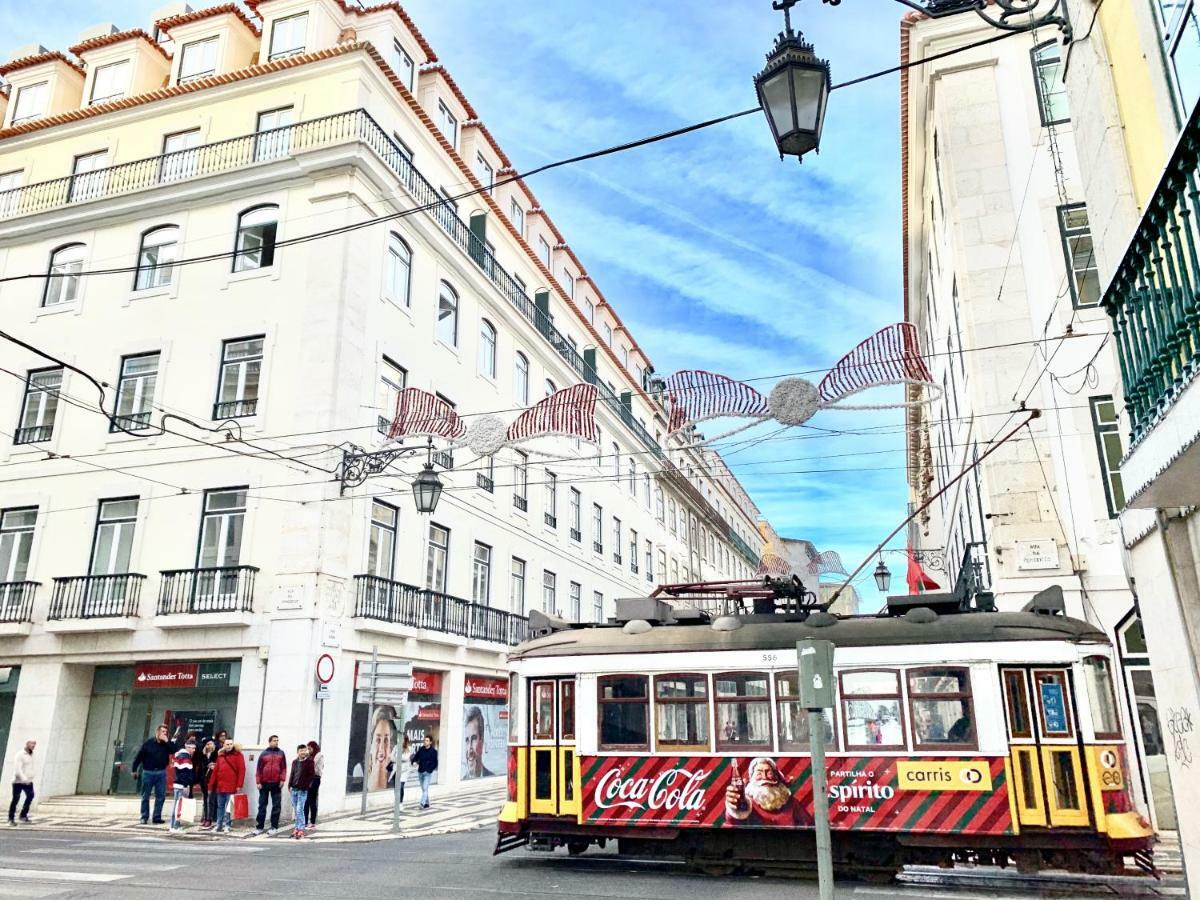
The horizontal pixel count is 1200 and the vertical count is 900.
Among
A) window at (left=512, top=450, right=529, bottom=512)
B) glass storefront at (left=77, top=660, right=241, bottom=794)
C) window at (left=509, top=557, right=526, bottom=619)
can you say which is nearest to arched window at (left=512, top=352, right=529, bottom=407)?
window at (left=512, top=450, right=529, bottom=512)

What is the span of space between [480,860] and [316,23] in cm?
2073

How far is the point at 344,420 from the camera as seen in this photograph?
19.4 m

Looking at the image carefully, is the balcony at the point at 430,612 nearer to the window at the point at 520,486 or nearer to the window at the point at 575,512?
the window at the point at 520,486

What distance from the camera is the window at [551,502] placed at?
3073 cm

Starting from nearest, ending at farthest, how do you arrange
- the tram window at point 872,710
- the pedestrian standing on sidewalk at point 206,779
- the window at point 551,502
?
the tram window at point 872,710
the pedestrian standing on sidewalk at point 206,779
the window at point 551,502

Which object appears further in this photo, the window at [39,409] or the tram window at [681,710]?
the window at [39,409]

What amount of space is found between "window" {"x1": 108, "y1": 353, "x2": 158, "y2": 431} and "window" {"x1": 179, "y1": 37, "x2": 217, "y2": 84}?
8.09 m

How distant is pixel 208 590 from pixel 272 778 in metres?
4.72

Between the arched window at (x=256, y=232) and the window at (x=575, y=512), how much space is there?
14628mm

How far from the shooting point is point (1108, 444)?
15227 mm

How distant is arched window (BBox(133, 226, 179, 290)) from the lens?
22.0 meters

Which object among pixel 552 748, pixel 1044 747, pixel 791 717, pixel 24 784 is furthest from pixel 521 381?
pixel 1044 747

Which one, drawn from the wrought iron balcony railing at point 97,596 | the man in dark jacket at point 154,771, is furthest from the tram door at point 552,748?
the wrought iron balcony railing at point 97,596

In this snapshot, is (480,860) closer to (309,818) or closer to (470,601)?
(309,818)
